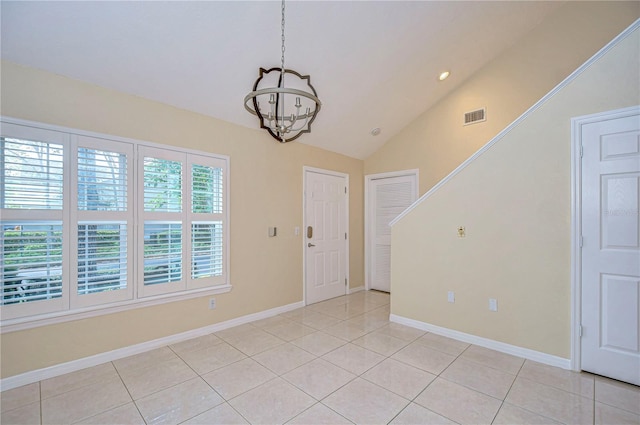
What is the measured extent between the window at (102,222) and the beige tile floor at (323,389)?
677 mm

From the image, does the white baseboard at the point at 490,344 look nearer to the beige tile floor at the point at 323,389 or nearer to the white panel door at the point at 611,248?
the beige tile floor at the point at 323,389

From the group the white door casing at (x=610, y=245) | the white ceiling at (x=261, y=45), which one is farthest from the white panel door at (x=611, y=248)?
the white ceiling at (x=261, y=45)

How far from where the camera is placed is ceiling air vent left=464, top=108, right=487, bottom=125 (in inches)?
165

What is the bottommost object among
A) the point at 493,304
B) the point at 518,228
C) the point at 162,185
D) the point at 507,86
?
the point at 493,304

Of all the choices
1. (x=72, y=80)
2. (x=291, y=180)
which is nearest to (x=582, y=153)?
(x=291, y=180)

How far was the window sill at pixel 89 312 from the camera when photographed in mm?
2287

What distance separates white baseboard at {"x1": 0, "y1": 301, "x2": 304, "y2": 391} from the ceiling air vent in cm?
413

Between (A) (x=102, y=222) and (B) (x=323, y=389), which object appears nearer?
(B) (x=323, y=389)

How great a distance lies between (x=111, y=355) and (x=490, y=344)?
3.78 m

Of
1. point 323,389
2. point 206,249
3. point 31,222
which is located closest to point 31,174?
point 31,222

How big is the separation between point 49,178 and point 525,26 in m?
5.62

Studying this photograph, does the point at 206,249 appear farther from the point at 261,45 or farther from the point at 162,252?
the point at 261,45

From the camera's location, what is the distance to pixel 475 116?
4270mm

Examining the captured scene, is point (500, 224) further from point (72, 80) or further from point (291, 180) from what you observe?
point (72, 80)
